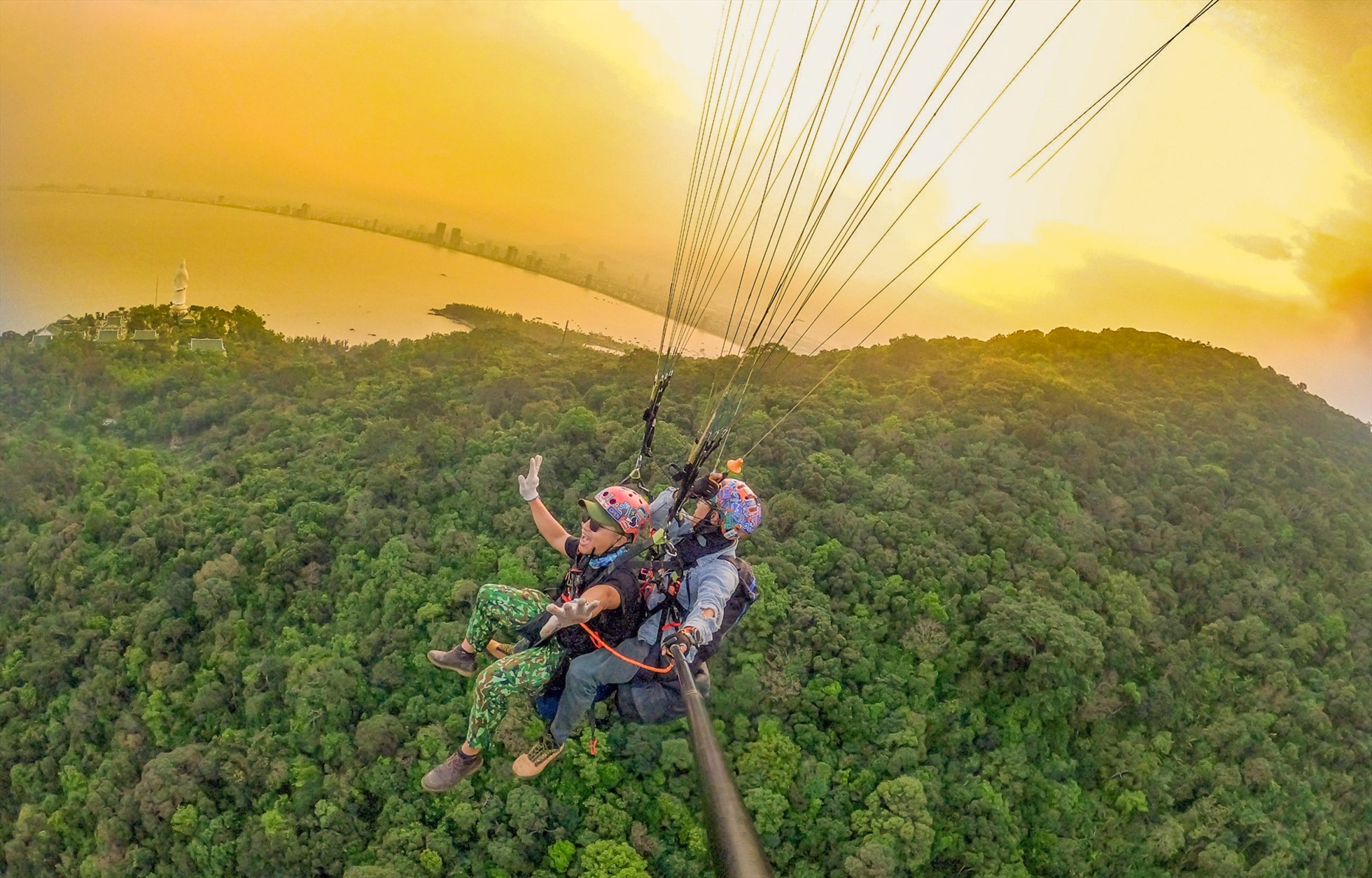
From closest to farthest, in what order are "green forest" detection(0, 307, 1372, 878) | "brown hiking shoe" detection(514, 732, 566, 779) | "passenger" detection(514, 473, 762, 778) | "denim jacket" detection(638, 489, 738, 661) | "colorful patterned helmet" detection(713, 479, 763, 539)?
"denim jacket" detection(638, 489, 738, 661), "passenger" detection(514, 473, 762, 778), "colorful patterned helmet" detection(713, 479, 763, 539), "brown hiking shoe" detection(514, 732, 566, 779), "green forest" detection(0, 307, 1372, 878)

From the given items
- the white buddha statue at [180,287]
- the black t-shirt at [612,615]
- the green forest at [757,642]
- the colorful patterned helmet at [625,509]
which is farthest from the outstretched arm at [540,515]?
the white buddha statue at [180,287]

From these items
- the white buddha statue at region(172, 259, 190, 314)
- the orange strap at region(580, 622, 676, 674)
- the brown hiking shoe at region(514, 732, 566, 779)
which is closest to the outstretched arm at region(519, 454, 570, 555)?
the orange strap at region(580, 622, 676, 674)

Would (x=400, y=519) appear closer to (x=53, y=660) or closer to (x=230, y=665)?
(x=230, y=665)

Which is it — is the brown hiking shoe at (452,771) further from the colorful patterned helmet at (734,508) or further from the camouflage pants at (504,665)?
the colorful patterned helmet at (734,508)

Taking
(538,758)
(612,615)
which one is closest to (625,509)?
(612,615)

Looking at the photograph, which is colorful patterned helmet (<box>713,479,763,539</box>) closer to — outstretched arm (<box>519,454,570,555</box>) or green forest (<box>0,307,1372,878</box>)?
outstretched arm (<box>519,454,570,555</box>)

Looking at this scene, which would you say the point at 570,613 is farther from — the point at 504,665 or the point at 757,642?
the point at 757,642
